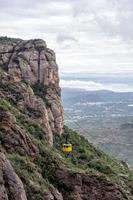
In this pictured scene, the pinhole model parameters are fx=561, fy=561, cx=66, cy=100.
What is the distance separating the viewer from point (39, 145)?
2438 inches

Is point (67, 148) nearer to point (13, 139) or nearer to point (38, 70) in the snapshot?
point (38, 70)

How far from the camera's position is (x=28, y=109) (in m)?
89.9

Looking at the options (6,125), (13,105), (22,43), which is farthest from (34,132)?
(22,43)

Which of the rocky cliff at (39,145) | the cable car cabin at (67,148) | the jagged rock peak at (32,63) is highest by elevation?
the jagged rock peak at (32,63)

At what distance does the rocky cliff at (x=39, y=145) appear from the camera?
48.9 metres

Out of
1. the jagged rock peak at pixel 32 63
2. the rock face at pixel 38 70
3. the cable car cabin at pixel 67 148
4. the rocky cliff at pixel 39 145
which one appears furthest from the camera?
the jagged rock peak at pixel 32 63

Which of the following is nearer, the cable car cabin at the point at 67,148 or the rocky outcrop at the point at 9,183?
the rocky outcrop at the point at 9,183

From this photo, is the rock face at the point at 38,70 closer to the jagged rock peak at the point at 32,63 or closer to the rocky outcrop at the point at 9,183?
the jagged rock peak at the point at 32,63

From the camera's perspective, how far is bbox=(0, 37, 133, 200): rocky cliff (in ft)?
160

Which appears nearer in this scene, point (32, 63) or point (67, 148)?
point (67, 148)

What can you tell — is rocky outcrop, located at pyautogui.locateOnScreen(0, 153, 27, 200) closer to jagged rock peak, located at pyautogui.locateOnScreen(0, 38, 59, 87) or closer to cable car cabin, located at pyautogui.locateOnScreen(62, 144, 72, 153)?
cable car cabin, located at pyautogui.locateOnScreen(62, 144, 72, 153)

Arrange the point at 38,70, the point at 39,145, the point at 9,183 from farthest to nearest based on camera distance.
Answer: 1. the point at 38,70
2. the point at 39,145
3. the point at 9,183

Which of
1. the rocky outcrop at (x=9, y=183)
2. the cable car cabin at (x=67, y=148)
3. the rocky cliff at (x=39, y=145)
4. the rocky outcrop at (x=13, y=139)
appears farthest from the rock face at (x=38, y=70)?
the rocky outcrop at (x=9, y=183)

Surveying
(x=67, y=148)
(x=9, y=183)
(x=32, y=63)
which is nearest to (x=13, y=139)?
(x=9, y=183)
